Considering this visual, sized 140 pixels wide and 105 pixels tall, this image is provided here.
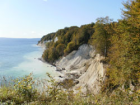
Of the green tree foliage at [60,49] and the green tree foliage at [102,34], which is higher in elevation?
the green tree foliage at [102,34]

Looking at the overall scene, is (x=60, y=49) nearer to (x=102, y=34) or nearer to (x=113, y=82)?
(x=102, y=34)

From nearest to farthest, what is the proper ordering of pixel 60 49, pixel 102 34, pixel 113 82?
pixel 113 82
pixel 102 34
pixel 60 49

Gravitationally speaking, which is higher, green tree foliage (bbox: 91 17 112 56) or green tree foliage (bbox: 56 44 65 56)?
green tree foliage (bbox: 91 17 112 56)

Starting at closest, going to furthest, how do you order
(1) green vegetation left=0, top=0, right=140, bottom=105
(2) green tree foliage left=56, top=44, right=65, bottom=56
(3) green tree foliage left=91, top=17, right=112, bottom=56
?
(1) green vegetation left=0, top=0, right=140, bottom=105 → (3) green tree foliage left=91, top=17, right=112, bottom=56 → (2) green tree foliage left=56, top=44, right=65, bottom=56

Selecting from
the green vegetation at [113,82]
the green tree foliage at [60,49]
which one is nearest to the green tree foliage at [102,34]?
the green vegetation at [113,82]

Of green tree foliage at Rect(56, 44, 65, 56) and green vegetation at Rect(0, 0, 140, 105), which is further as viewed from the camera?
green tree foliage at Rect(56, 44, 65, 56)

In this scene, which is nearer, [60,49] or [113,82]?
[113,82]

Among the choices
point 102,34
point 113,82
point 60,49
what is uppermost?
point 102,34

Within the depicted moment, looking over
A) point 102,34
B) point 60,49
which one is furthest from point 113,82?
point 60,49

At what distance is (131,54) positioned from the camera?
12.1m

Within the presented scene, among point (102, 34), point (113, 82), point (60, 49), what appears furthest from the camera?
point (60, 49)

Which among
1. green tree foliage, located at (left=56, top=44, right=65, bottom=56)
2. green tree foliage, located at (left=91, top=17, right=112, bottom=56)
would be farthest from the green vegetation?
green tree foliage, located at (left=56, top=44, right=65, bottom=56)

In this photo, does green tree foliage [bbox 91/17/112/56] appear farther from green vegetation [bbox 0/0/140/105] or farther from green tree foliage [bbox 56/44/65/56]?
green tree foliage [bbox 56/44/65/56]

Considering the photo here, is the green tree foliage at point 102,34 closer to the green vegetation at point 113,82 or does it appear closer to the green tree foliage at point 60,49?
the green vegetation at point 113,82
